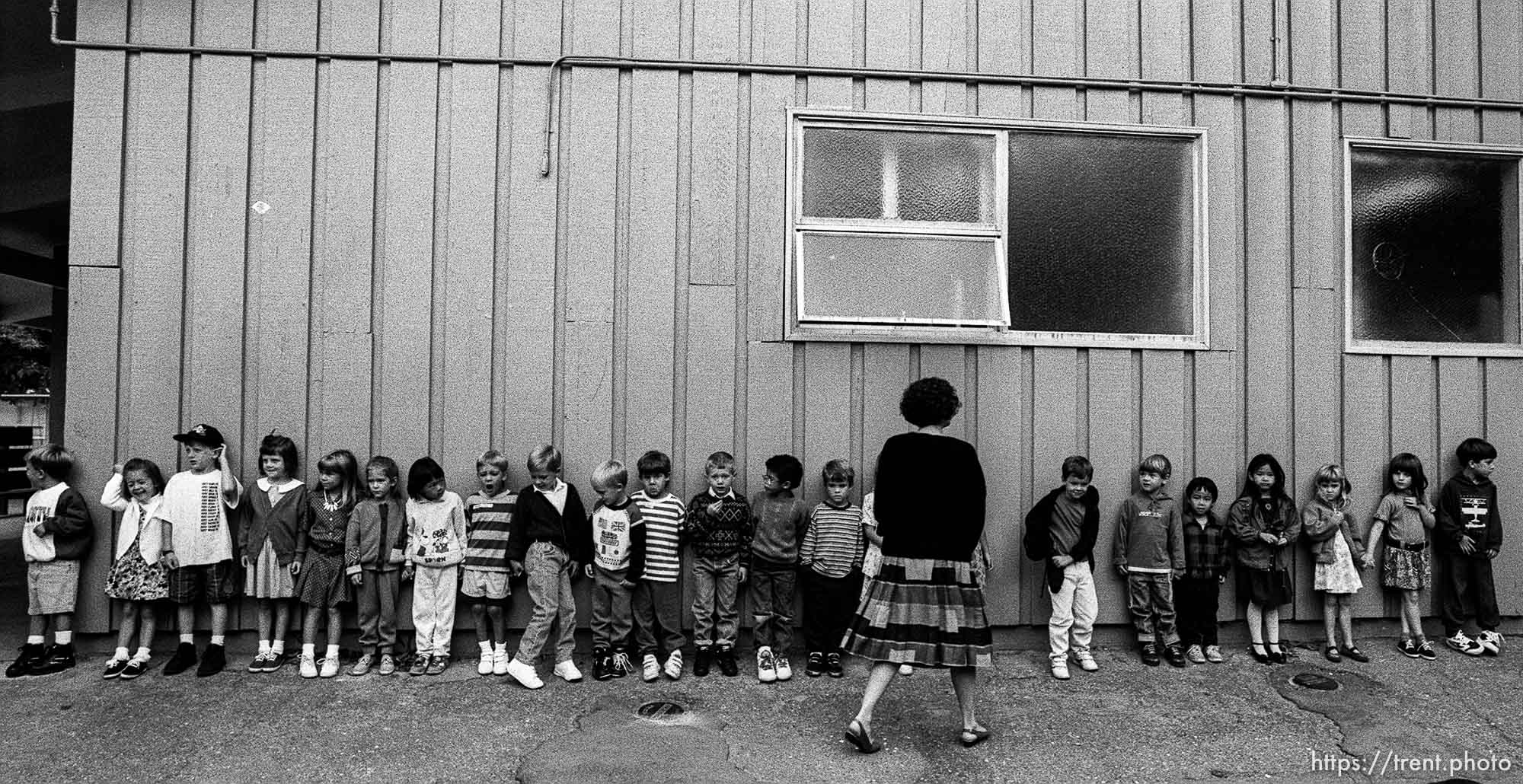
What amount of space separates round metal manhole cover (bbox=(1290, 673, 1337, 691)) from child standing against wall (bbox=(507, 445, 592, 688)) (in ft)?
13.4

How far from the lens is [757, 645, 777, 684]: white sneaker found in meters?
4.52

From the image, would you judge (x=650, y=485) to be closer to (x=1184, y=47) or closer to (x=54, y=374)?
(x=1184, y=47)

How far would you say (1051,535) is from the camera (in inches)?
193

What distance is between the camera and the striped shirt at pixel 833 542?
476 cm

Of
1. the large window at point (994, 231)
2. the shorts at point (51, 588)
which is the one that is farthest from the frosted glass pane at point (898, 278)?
the shorts at point (51, 588)

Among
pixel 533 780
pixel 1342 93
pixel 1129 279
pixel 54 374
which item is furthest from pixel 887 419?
pixel 54 374

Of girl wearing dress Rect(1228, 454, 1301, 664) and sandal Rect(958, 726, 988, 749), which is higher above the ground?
girl wearing dress Rect(1228, 454, 1301, 664)

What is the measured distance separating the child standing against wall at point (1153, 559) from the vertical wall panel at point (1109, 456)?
89 mm

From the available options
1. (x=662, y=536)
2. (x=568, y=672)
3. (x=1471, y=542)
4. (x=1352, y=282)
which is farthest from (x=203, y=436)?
(x=1471, y=542)

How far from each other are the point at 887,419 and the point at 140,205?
471 centimetres

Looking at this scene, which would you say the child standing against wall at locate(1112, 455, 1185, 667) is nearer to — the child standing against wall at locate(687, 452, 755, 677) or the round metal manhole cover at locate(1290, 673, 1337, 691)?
the round metal manhole cover at locate(1290, 673, 1337, 691)

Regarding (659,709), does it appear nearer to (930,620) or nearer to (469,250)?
(930,620)

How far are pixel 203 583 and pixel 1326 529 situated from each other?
677 cm

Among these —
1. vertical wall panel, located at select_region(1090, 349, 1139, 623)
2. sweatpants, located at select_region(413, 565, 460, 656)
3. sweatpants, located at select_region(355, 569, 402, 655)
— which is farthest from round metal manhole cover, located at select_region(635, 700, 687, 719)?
vertical wall panel, located at select_region(1090, 349, 1139, 623)
